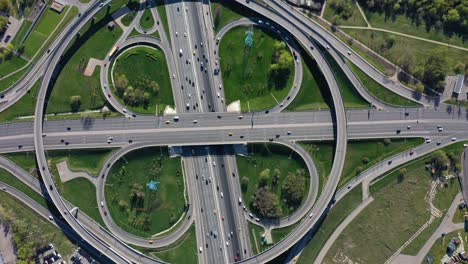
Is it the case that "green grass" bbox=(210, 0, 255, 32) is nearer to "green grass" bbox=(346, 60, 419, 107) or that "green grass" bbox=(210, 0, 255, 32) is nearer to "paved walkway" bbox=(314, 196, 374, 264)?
"green grass" bbox=(346, 60, 419, 107)

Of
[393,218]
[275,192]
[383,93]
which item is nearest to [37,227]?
[275,192]

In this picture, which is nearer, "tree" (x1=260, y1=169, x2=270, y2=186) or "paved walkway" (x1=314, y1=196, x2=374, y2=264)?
"tree" (x1=260, y1=169, x2=270, y2=186)

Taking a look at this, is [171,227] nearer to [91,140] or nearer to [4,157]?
[91,140]

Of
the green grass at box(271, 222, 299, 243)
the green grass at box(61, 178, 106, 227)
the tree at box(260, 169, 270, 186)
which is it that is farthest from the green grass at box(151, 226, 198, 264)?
the tree at box(260, 169, 270, 186)

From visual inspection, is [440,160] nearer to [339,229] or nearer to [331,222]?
[339,229]

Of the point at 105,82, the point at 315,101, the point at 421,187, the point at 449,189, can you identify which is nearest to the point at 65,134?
the point at 105,82
